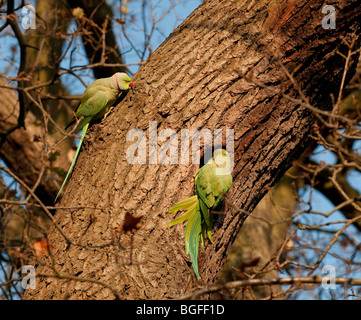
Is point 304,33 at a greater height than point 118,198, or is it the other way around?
point 304,33

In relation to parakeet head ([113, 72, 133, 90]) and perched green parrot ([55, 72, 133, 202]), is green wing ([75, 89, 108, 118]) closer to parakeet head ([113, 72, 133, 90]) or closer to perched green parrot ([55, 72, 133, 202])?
perched green parrot ([55, 72, 133, 202])

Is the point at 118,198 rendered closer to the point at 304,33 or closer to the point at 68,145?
the point at 304,33

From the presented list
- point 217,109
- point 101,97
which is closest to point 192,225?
point 217,109

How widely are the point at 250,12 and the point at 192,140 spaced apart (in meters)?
1.05

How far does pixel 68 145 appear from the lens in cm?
575

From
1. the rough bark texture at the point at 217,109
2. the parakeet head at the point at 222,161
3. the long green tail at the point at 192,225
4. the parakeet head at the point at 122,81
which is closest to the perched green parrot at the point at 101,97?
the parakeet head at the point at 122,81

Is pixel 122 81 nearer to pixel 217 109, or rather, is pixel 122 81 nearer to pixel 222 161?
pixel 217 109

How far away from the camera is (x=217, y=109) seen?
2803 mm

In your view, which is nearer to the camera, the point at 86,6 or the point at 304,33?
the point at 304,33

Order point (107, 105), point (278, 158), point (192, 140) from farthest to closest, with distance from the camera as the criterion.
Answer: point (107, 105)
point (278, 158)
point (192, 140)

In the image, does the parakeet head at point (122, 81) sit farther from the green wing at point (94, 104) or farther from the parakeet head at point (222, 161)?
the parakeet head at point (222, 161)

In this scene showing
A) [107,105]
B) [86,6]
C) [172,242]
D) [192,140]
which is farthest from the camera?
[86,6]

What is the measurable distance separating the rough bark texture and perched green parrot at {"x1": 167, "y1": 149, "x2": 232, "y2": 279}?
0.07m

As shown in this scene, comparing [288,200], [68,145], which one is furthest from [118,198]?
[288,200]
